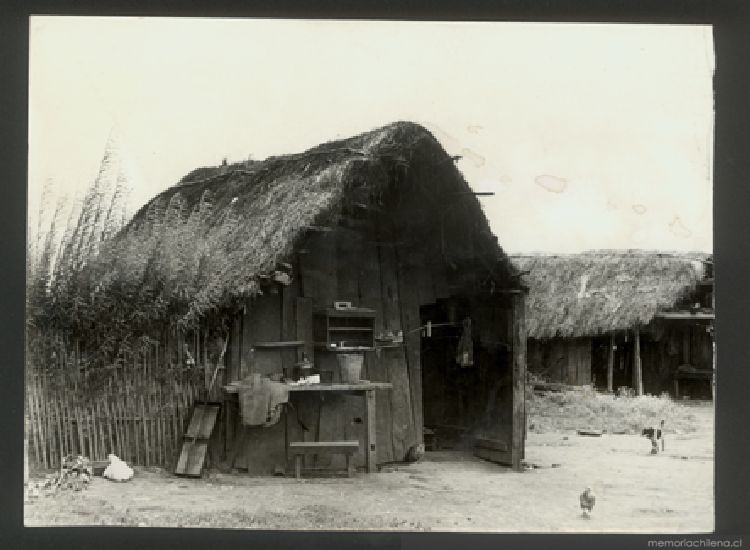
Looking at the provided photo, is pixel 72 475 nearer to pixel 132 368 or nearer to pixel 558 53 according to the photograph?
pixel 132 368

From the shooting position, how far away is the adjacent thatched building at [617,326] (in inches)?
502

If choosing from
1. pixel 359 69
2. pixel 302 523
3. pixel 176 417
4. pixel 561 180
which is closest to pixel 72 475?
pixel 176 417

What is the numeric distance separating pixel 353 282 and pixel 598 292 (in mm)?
5435

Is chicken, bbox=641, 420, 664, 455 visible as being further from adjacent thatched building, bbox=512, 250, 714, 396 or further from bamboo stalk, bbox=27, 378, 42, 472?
bamboo stalk, bbox=27, 378, 42, 472

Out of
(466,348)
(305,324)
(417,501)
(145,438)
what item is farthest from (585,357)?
(145,438)

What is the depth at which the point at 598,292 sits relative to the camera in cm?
1364

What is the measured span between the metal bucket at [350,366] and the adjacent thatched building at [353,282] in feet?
0.58

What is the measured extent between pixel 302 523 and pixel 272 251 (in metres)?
2.61

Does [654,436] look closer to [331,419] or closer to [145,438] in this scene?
[331,419]

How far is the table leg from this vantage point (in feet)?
29.2

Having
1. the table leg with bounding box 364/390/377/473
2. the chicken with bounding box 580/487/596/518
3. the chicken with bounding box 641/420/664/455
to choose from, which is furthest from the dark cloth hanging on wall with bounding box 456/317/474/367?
the chicken with bounding box 580/487/596/518

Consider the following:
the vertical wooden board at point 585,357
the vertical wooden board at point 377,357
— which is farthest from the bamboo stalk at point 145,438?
the vertical wooden board at point 585,357

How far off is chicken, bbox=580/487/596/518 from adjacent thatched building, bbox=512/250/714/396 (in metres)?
4.68

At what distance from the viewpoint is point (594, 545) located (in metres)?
7.57
